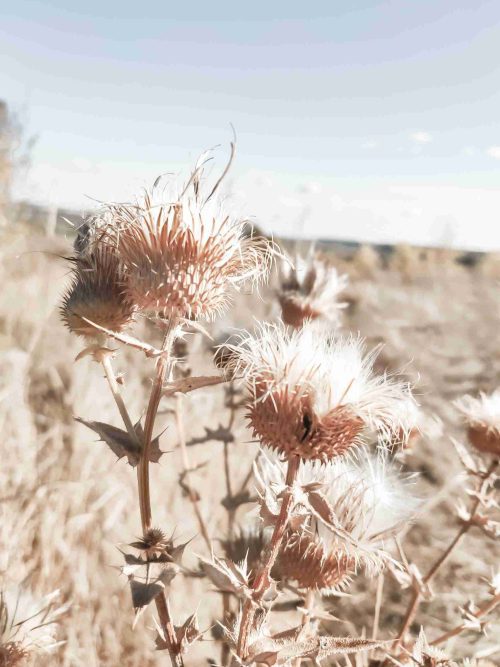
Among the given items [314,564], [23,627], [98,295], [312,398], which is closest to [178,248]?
[98,295]

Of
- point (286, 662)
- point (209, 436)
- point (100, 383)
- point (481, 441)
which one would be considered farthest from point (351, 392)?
point (100, 383)

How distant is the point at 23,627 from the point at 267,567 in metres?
0.76

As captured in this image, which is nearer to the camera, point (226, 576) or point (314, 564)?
point (226, 576)

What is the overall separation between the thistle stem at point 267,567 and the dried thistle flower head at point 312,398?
4 centimetres

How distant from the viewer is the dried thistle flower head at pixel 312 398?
2.87 feet

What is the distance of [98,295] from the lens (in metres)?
1.05

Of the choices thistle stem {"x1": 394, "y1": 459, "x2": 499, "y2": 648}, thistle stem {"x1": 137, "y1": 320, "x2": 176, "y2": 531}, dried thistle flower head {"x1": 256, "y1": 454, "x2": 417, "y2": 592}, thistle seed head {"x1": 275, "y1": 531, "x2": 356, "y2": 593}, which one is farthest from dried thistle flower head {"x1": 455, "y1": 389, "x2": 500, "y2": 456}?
thistle stem {"x1": 137, "y1": 320, "x2": 176, "y2": 531}

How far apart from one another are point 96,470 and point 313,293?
1376 millimetres

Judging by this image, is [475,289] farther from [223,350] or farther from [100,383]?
[223,350]

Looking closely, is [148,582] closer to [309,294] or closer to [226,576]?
[226,576]

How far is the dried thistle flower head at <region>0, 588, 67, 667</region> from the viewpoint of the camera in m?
1.27

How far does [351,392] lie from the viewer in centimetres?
90

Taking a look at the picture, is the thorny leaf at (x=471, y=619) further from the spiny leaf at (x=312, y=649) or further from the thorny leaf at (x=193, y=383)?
the thorny leaf at (x=193, y=383)

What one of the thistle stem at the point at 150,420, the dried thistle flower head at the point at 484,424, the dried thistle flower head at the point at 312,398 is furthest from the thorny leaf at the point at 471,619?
the thistle stem at the point at 150,420
